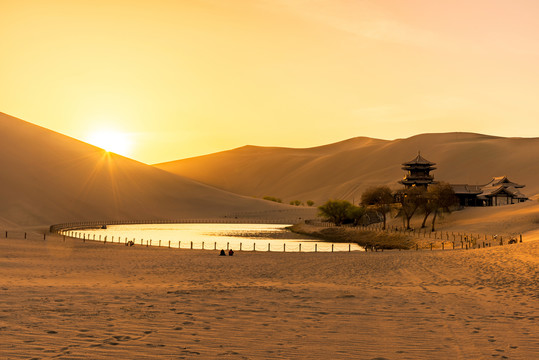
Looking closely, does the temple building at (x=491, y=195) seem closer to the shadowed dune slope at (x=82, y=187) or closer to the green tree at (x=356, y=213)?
the green tree at (x=356, y=213)

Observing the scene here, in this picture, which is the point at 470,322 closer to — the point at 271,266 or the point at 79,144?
the point at 271,266

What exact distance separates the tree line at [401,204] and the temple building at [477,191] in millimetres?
6402

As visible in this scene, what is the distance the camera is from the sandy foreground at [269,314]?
1059 centimetres

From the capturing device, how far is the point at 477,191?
102438 mm

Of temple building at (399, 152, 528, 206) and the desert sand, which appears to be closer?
the desert sand

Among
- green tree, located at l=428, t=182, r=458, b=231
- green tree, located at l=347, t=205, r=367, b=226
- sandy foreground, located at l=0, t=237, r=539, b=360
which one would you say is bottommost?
sandy foreground, located at l=0, t=237, r=539, b=360

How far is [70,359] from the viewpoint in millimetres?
9562

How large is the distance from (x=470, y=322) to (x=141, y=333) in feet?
27.7

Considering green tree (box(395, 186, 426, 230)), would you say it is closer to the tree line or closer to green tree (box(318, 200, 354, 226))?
the tree line

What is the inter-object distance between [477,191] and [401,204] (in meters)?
19.0

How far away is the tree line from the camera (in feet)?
263

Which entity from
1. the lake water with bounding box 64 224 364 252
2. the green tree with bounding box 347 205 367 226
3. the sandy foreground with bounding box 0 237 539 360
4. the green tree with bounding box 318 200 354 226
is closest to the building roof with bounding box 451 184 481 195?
the green tree with bounding box 347 205 367 226

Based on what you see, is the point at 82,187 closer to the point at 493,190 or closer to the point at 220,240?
the point at 220,240

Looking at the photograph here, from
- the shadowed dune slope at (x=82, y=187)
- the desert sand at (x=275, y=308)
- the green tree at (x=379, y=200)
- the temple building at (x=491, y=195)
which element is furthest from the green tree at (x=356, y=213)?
the shadowed dune slope at (x=82, y=187)
